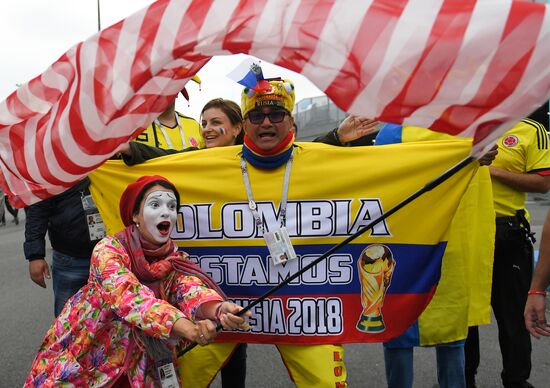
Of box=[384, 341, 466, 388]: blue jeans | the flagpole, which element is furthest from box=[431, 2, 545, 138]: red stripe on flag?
box=[384, 341, 466, 388]: blue jeans

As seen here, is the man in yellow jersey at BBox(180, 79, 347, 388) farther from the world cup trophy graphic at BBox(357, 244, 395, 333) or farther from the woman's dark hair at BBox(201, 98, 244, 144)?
the woman's dark hair at BBox(201, 98, 244, 144)

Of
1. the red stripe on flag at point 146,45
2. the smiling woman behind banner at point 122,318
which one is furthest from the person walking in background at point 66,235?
the red stripe on flag at point 146,45

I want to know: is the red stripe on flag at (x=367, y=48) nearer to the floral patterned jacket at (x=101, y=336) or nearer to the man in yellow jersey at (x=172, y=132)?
the floral patterned jacket at (x=101, y=336)

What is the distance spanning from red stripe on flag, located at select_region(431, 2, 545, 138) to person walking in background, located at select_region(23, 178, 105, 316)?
7.48ft

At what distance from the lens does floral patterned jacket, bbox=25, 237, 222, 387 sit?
2.26 m

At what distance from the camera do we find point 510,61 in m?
1.67

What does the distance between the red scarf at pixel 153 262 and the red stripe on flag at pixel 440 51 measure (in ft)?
3.94

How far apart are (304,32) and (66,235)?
2135 millimetres

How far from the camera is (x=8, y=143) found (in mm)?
2512

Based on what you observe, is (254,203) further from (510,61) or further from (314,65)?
(510,61)

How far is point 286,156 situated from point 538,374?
2.52 metres

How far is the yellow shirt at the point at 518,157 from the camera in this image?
132 inches

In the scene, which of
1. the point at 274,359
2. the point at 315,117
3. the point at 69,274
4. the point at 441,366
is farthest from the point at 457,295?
the point at 315,117

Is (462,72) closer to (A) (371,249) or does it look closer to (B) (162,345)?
(A) (371,249)
